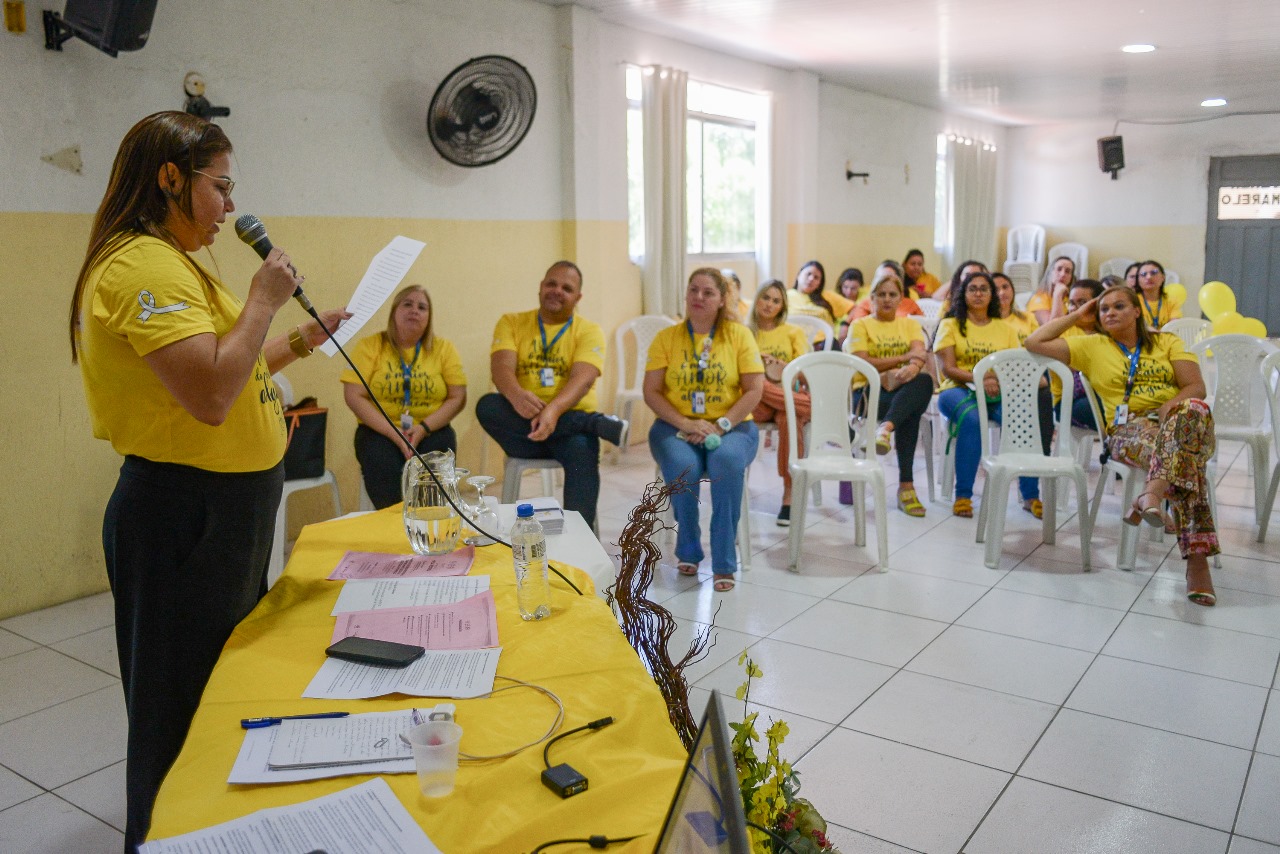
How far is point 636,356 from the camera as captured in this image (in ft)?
20.6

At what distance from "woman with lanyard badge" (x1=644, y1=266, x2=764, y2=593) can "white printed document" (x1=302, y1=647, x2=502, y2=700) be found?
8.06 ft

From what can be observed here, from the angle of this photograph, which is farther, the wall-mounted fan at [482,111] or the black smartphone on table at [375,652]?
the wall-mounted fan at [482,111]

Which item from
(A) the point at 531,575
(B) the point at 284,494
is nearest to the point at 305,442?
(B) the point at 284,494

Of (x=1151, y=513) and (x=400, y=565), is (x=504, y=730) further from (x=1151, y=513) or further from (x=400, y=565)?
(x=1151, y=513)

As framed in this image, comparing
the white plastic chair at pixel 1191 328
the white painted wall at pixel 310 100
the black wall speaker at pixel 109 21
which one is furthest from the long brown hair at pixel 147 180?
the white plastic chair at pixel 1191 328

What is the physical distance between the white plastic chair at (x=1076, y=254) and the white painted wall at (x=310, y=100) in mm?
8579

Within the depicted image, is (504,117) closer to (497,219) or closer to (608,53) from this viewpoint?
(497,219)

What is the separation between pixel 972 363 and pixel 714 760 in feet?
14.8

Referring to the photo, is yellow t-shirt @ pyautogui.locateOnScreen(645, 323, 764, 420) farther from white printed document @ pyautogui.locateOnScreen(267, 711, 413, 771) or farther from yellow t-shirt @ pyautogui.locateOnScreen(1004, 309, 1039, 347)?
white printed document @ pyautogui.locateOnScreen(267, 711, 413, 771)

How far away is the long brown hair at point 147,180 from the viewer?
5.20 feet

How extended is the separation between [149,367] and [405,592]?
566 millimetres

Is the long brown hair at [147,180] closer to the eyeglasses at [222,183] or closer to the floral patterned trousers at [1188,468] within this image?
the eyeglasses at [222,183]

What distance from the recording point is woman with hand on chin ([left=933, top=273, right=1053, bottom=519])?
4922mm

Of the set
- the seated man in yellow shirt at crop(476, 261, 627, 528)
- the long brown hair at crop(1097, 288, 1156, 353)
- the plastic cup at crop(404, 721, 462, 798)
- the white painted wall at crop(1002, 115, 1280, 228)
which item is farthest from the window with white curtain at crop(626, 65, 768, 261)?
the white painted wall at crop(1002, 115, 1280, 228)
